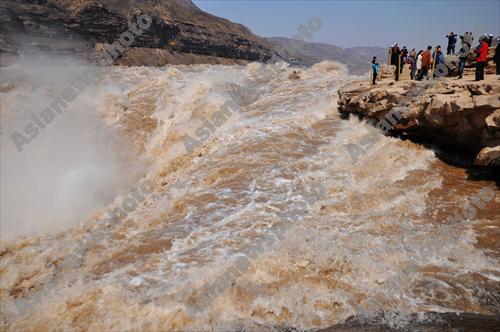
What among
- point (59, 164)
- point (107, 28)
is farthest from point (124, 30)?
point (59, 164)

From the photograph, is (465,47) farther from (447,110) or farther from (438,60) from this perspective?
(447,110)

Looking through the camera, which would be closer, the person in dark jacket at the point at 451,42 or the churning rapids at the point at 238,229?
the churning rapids at the point at 238,229

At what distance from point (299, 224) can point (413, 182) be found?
2.94 metres

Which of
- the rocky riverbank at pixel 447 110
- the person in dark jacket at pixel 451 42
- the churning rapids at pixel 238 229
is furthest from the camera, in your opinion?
the person in dark jacket at pixel 451 42

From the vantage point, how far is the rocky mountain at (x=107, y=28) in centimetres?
5350

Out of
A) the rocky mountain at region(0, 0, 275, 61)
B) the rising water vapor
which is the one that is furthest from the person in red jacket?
the rocky mountain at region(0, 0, 275, 61)

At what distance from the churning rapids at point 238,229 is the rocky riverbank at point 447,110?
23.6 inches

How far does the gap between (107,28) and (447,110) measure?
6558 centimetres

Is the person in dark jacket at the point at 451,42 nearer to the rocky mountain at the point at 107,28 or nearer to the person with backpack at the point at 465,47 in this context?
the person with backpack at the point at 465,47

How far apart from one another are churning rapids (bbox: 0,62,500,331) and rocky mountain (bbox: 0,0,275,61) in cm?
4952

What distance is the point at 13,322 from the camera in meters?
5.10

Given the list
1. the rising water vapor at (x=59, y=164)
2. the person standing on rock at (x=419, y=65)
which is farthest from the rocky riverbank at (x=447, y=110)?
the rising water vapor at (x=59, y=164)

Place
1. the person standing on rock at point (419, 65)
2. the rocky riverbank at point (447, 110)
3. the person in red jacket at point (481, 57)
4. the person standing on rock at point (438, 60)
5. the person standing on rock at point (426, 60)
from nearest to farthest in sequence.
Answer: the rocky riverbank at point (447, 110)
the person in red jacket at point (481, 57)
the person standing on rock at point (426, 60)
the person standing on rock at point (419, 65)
the person standing on rock at point (438, 60)

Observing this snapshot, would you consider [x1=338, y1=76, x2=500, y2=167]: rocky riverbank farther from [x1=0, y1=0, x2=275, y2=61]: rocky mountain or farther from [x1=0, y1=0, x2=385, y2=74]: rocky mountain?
[x1=0, y1=0, x2=275, y2=61]: rocky mountain
